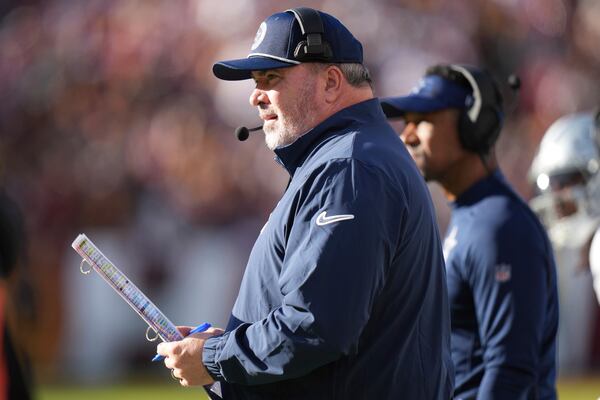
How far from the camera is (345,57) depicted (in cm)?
320

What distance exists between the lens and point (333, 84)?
3.20 meters

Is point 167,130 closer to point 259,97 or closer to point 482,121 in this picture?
point 482,121

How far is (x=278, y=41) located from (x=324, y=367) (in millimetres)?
885

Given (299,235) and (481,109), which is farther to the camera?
(481,109)

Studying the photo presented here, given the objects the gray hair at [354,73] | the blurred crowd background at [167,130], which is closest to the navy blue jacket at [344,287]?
the gray hair at [354,73]

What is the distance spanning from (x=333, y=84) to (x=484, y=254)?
1.09 m

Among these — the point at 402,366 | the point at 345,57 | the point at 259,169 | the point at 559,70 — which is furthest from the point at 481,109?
the point at 559,70

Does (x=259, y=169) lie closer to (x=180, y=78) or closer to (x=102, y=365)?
(x=180, y=78)

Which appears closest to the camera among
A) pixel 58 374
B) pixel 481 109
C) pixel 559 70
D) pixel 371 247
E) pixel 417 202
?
pixel 371 247

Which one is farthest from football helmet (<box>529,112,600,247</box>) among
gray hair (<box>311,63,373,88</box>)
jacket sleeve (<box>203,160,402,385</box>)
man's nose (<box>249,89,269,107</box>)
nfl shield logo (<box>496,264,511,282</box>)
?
jacket sleeve (<box>203,160,402,385</box>)

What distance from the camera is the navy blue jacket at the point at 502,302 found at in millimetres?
3885

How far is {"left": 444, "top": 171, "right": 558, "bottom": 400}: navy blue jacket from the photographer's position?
3.88 meters

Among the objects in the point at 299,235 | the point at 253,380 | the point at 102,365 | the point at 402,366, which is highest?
the point at 299,235

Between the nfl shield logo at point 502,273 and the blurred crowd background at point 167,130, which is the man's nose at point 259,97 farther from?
the blurred crowd background at point 167,130
